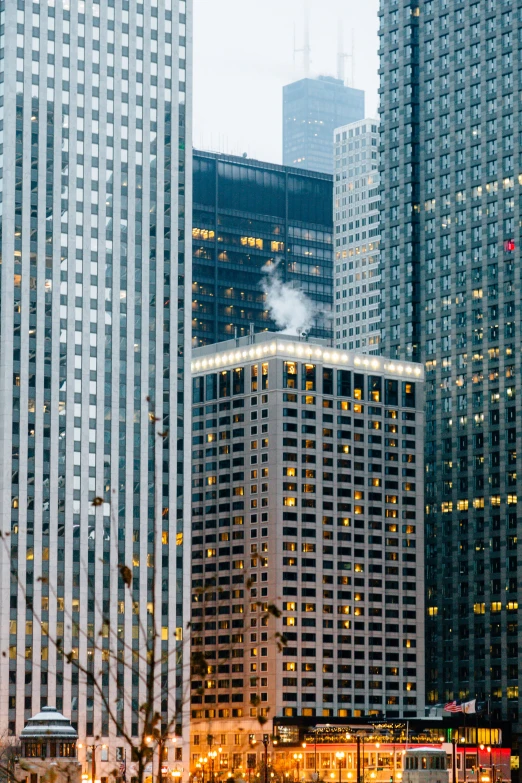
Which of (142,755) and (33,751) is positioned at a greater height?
(142,755)

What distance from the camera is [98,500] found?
25.6m

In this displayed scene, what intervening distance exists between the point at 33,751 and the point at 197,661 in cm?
15080

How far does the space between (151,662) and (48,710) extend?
170m

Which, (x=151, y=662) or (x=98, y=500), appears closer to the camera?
(x=151, y=662)

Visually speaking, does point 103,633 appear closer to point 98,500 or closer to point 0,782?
point 98,500

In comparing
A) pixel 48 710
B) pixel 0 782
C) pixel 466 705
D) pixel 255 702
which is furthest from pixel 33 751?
pixel 255 702

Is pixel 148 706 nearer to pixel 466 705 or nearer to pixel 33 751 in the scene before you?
pixel 33 751

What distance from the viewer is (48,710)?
186 m

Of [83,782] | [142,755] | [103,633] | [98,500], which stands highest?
[98,500]

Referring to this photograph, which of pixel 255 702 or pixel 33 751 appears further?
pixel 33 751

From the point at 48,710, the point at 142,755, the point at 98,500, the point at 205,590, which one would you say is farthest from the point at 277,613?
the point at 48,710

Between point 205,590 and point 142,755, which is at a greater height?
point 205,590

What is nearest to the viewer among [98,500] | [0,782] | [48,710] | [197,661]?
[197,661]

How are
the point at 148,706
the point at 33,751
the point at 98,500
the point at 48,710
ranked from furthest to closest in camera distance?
the point at 48,710 < the point at 33,751 < the point at 98,500 < the point at 148,706
